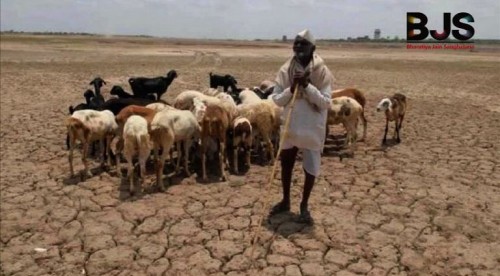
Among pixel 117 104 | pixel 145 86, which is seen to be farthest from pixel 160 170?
pixel 145 86

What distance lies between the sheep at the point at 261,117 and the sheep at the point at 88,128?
2426mm

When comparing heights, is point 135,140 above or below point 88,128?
below

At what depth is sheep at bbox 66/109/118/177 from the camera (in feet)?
26.3

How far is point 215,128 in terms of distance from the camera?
8.11 m

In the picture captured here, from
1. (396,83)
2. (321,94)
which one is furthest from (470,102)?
(321,94)

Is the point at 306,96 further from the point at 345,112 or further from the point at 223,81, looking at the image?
the point at 223,81

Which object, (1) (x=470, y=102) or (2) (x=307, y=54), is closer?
(2) (x=307, y=54)

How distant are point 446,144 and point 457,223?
441 cm

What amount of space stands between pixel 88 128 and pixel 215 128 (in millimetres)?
2217

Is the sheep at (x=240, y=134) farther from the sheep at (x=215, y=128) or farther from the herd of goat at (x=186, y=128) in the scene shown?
the sheep at (x=215, y=128)

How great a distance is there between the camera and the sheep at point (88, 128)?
802 centimetres

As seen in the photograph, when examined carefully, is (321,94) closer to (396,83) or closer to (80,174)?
(80,174)

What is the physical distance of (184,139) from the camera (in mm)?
8109

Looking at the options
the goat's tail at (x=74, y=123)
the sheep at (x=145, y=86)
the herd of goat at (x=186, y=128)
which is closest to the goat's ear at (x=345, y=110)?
the herd of goat at (x=186, y=128)
